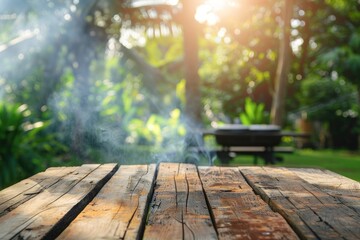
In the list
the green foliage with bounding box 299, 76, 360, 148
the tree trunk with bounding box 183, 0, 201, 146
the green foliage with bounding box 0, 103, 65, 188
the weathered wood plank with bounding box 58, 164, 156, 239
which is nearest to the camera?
the weathered wood plank with bounding box 58, 164, 156, 239

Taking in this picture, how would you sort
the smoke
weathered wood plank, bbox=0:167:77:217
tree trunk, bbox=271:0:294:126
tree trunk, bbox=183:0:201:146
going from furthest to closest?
the smoke
tree trunk, bbox=271:0:294:126
tree trunk, bbox=183:0:201:146
weathered wood plank, bbox=0:167:77:217

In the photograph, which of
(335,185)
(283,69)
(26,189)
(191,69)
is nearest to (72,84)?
(191,69)

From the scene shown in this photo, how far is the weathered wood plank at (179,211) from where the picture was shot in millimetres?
1568

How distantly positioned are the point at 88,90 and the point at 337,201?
11.5 meters

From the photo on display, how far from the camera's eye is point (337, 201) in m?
2.10

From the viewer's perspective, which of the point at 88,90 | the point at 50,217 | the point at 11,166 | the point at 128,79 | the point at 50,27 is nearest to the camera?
the point at 50,217

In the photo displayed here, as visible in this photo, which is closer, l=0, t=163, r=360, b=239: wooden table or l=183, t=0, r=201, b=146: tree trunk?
l=0, t=163, r=360, b=239: wooden table

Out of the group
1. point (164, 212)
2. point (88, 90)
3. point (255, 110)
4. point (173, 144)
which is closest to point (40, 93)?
point (88, 90)

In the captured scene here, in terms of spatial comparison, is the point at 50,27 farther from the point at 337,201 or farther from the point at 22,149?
the point at 337,201

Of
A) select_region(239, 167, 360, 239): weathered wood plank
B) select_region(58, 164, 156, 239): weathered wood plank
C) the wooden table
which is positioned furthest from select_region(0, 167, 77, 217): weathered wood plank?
select_region(239, 167, 360, 239): weathered wood plank

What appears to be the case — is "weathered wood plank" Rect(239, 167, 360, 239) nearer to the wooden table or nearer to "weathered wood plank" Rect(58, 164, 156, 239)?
the wooden table

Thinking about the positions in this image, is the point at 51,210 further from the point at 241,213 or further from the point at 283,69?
the point at 283,69

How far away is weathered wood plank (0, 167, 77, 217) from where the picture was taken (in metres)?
2.04

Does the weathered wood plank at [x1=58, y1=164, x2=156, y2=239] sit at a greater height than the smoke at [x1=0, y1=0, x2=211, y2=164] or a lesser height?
lesser
